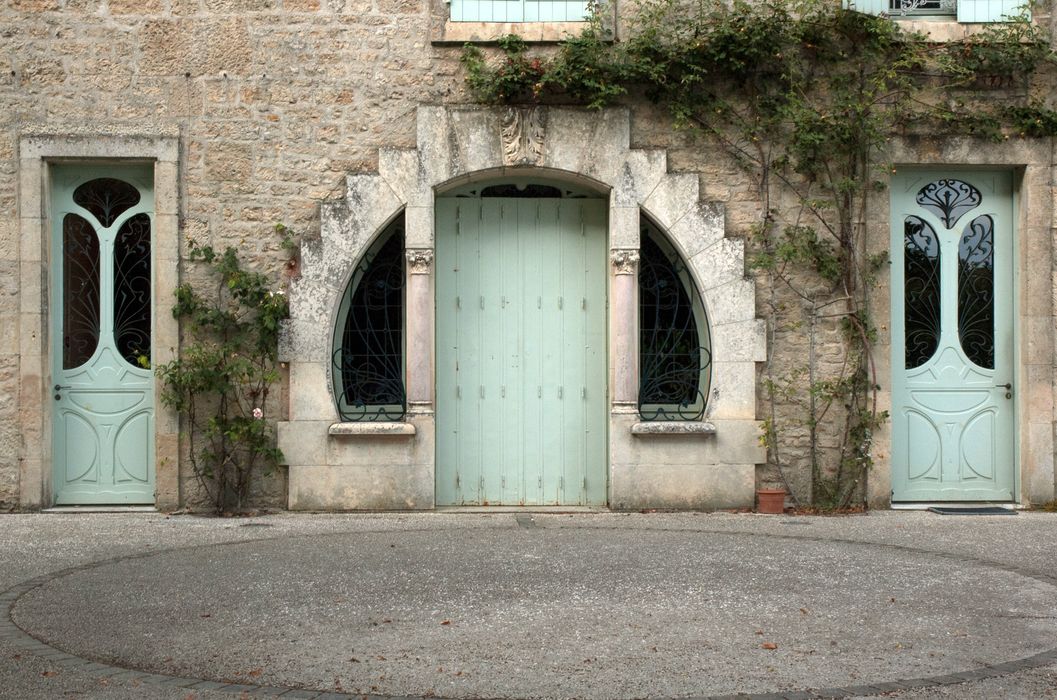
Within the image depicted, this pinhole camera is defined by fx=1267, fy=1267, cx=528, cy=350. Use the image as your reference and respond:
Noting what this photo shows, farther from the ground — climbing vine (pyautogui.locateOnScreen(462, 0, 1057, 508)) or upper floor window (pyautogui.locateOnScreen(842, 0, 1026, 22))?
upper floor window (pyautogui.locateOnScreen(842, 0, 1026, 22))

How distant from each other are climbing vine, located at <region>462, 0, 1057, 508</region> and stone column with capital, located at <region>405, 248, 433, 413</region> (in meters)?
1.37

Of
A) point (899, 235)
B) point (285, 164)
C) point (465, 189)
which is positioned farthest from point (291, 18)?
point (899, 235)

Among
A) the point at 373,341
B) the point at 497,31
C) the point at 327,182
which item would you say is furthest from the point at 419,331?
the point at 497,31

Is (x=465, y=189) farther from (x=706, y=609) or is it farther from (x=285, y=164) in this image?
(x=706, y=609)

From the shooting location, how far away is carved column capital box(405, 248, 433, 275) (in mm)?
9781

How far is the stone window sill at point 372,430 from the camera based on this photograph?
962 cm

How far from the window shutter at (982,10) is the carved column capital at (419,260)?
4633 mm

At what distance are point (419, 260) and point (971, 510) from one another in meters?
4.74

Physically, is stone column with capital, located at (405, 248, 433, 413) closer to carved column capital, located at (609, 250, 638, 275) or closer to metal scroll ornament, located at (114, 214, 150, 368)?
carved column capital, located at (609, 250, 638, 275)

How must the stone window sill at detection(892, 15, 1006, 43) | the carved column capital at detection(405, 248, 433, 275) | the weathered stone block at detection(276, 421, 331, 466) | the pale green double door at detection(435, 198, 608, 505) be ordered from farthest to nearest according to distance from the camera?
the pale green double door at detection(435, 198, 608, 505) → the stone window sill at detection(892, 15, 1006, 43) → the carved column capital at detection(405, 248, 433, 275) → the weathered stone block at detection(276, 421, 331, 466)

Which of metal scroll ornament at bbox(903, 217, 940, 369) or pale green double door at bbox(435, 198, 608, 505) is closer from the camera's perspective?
pale green double door at bbox(435, 198, 608, 505)

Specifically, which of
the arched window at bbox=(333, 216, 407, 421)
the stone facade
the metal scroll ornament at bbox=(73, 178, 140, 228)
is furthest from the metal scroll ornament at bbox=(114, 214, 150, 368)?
the arched window at bbox=(333, 216, 407, 421)

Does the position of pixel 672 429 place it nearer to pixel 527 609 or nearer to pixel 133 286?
pixel 527 609

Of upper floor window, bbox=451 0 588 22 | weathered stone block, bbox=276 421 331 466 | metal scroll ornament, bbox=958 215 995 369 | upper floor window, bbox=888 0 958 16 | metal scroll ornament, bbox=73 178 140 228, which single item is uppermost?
upper floor window, bbox=888 0 958 16
